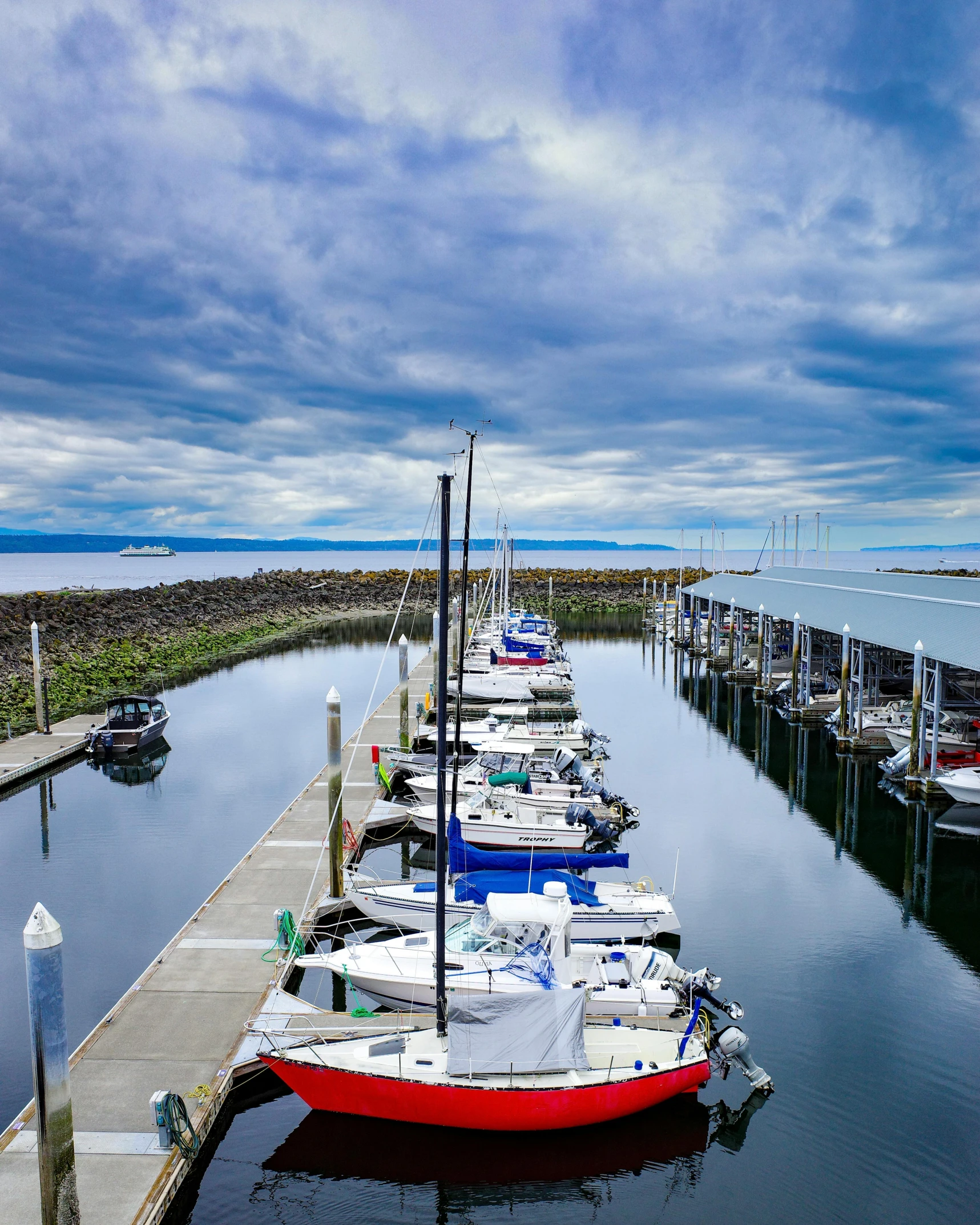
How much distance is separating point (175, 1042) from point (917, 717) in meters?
27.9

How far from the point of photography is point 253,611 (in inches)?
3826

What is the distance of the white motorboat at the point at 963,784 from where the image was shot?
91.9 feet

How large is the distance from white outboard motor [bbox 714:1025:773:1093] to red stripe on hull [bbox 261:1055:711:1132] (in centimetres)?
115

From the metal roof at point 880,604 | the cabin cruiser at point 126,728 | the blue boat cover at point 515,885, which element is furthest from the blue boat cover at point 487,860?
the cabin cruiser at point 126,728

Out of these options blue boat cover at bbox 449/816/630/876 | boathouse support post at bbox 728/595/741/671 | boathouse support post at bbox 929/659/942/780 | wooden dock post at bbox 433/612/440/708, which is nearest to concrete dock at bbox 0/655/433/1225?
blue boat cover at bbox 449/816/630/876

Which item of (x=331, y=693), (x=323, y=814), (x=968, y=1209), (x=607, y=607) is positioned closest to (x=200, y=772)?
(x=323, y=814)

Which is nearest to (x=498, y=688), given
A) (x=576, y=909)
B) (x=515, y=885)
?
(x=515, y=885)

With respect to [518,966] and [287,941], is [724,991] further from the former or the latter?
[287,941]

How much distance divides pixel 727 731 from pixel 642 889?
27240mm

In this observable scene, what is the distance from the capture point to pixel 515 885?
1828cm

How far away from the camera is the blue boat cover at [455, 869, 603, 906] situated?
58.8ft

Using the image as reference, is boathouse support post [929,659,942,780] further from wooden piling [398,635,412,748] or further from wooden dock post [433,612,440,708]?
wooden piling [398,635,412,748]

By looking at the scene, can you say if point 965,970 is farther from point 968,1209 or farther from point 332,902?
point 332,902

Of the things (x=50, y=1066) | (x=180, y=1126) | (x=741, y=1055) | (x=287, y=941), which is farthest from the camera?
(x=287, y=941)
